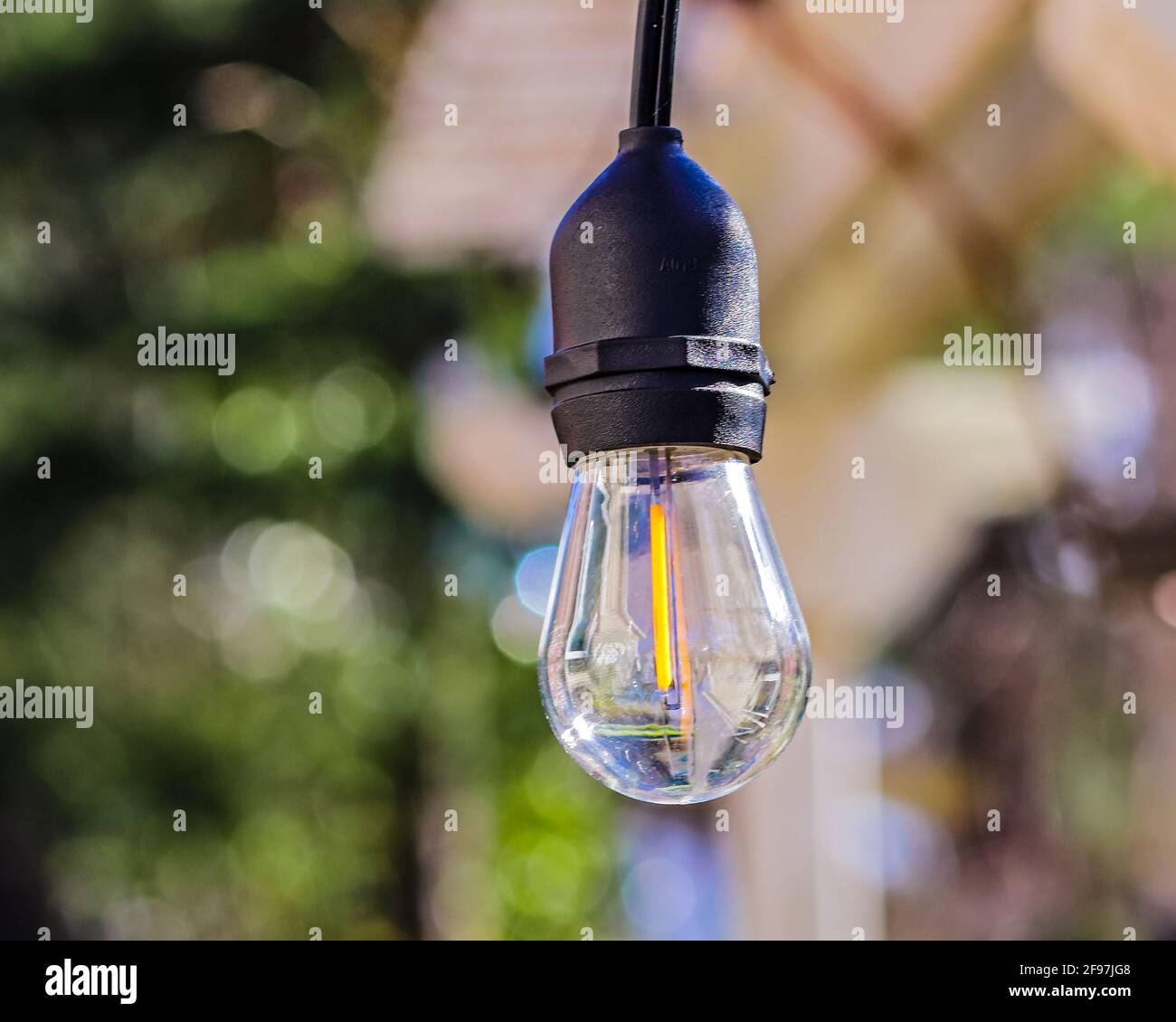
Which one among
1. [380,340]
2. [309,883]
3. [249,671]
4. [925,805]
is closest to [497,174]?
[380,340]

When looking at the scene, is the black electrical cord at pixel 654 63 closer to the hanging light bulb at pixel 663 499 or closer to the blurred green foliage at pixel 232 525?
the hanging light bulb at pixel 663 499

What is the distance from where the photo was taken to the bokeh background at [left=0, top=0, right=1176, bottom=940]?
5.31ft

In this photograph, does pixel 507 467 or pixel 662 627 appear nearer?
pixel 662 627

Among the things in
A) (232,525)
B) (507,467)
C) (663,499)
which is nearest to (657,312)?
(663,499)

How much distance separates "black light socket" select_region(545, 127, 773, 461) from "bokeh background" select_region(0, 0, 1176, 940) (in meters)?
1.14

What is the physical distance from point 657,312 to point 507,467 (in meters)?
1.53

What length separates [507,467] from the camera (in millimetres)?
1882

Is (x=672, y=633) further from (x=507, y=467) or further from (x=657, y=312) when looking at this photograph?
(x=507, y=467)

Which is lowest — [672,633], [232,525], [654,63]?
[672,633]

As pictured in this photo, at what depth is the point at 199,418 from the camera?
2086mm

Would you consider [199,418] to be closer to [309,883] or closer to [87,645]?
[87,645]

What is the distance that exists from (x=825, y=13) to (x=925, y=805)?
A: 1035 mm

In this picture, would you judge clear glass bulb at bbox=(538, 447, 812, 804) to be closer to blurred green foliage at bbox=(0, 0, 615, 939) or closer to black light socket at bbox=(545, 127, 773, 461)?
black light socket at bbox=(545, 127, 773, 461)

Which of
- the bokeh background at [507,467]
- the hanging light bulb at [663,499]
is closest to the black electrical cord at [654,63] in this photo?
the hanging light bulb at [663,499]
